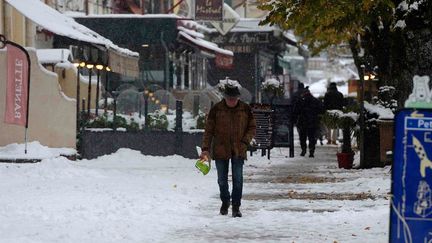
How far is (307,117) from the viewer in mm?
26141

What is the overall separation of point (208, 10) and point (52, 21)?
34.5 ft

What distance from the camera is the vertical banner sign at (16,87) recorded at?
19.2 meters

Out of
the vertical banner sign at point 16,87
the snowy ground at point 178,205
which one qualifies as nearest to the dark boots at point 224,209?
the snowy ground at point 178,205

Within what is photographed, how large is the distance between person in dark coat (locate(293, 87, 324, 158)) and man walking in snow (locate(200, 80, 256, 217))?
13.2 m

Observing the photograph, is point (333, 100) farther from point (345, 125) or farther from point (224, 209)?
point (224, 209)

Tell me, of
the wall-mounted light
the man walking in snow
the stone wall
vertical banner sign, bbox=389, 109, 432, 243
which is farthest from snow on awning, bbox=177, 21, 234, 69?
vertical banner sign, bbox=389, 109, 432, 243

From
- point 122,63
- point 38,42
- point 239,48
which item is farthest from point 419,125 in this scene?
point 239,48

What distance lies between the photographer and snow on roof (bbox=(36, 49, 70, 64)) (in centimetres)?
2503

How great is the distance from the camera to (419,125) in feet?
23.3

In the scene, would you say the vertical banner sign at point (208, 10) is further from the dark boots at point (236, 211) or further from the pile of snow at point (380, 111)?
the dark boots at point (236, 211)

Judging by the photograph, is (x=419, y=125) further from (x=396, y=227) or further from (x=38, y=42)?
(x=38, y=42)

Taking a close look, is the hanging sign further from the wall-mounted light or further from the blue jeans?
the wall-mounted light

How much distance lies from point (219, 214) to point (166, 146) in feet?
32.3

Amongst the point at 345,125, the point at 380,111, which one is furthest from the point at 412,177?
the point at 345,125
